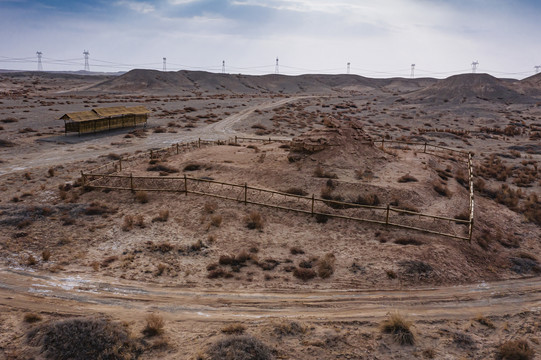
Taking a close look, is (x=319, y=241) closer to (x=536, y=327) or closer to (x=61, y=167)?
(x=536, y=327)

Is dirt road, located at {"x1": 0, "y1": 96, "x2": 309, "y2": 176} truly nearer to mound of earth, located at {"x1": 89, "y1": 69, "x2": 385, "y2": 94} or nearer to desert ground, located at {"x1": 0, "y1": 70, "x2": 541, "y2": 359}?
desert ground, located at {"x1": 0, "y1": 70, "x2": 541, "y2": 359}

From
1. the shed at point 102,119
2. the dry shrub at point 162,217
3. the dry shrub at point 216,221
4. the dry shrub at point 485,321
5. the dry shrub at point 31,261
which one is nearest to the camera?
the dry shrub at point 485,321

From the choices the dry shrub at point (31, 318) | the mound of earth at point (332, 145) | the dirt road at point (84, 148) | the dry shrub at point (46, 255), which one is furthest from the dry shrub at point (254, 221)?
the dirt road at point (84, 148)

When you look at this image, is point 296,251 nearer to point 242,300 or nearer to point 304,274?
point 304,274

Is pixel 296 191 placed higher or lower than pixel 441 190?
lower

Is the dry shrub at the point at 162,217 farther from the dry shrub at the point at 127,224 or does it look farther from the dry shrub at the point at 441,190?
the dry shrub at the point at 441,190

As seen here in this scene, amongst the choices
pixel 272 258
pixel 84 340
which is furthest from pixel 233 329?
pixel 272 258
